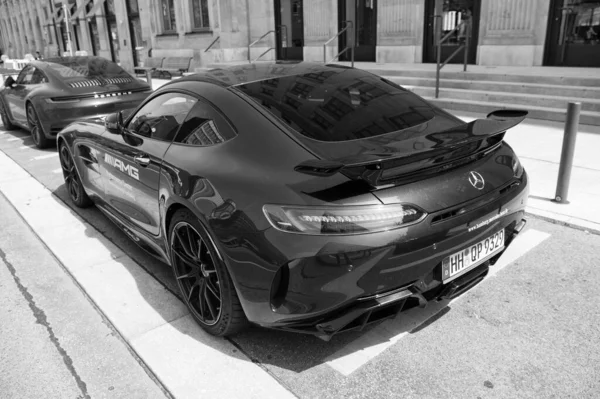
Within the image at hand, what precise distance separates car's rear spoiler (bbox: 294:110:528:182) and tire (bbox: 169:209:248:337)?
0.75m

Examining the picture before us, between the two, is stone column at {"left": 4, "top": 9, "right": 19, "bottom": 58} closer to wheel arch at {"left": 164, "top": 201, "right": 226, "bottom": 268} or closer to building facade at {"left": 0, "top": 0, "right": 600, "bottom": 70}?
building facade at {"left": 0, "top": 0, "right": 600, "bottom": 70}

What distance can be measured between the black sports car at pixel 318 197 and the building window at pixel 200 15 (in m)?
19.4

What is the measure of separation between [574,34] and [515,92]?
2.66 m

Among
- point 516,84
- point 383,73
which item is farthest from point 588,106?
point 383,73

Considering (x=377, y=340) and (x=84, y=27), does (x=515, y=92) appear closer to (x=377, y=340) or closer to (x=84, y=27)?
(x=377, y=340)

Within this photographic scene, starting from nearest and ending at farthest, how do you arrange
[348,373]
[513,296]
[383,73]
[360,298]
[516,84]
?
[360,298]
[348,373]
[513,296]
[516,84]
[383,73]

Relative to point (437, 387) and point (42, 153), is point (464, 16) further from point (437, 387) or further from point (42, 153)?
point (437, 387)

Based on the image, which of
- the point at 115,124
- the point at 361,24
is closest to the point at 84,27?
the point at 361,24

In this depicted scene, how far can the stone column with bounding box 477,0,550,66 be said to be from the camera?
11.2 m

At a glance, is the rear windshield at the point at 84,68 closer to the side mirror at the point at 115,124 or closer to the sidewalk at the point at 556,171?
the side mirror at the point at 115,124

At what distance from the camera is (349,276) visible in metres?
2.32

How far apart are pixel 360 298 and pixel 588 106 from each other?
7.97m

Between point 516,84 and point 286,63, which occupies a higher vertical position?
point 286,63

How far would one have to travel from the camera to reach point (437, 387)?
8.18 feet
